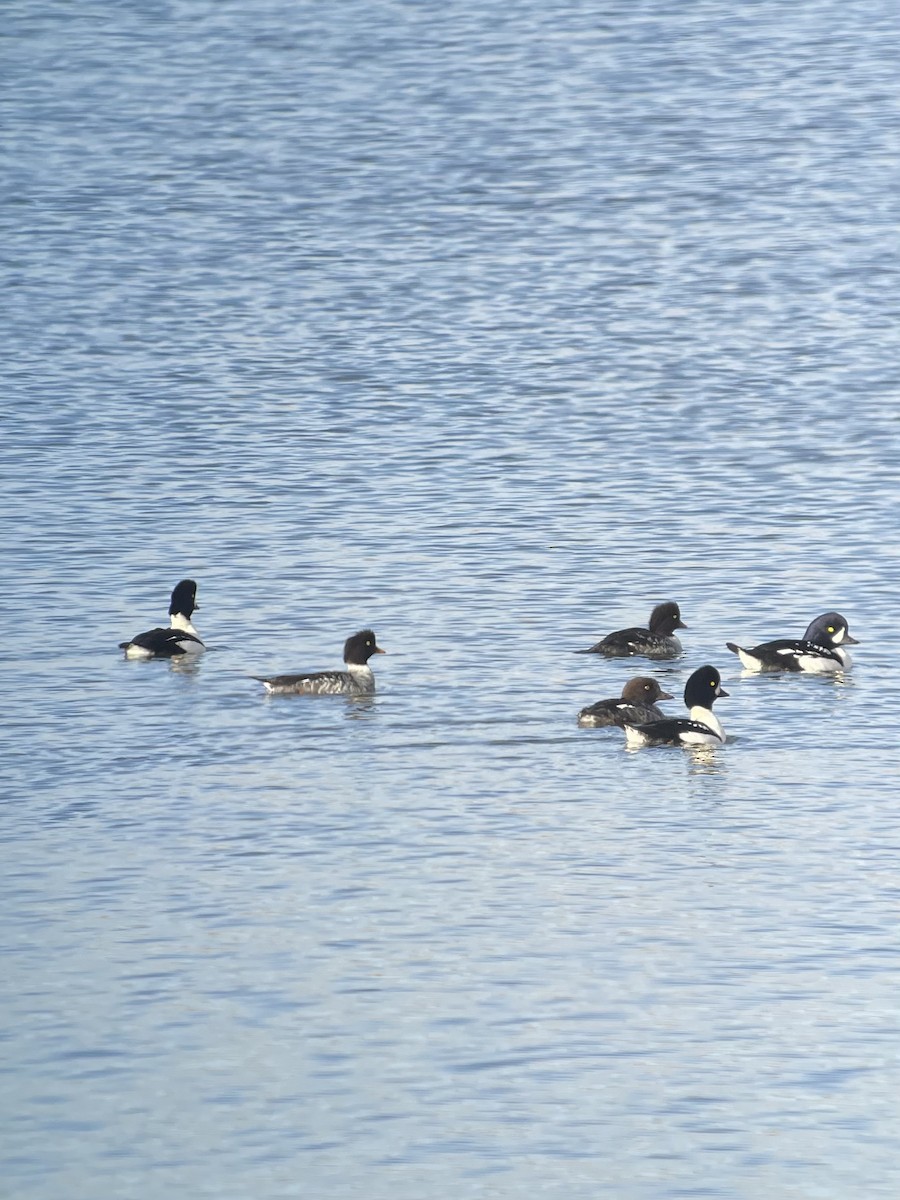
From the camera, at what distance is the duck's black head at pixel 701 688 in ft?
66.7

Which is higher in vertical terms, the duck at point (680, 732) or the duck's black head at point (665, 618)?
the duck's black head at point (665, 618)

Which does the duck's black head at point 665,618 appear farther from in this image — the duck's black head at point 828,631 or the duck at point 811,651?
the duck's black head at point 828,631

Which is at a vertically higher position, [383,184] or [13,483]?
[383,184]

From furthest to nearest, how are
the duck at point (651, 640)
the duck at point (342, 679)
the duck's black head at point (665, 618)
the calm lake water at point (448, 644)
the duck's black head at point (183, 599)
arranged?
the duck's black head at point (183, 599) → the duck's black head at point (665, 618) → the duck at point (651, 640) → the duck at point (342, 679) → the calm lake water at point (448, 644)

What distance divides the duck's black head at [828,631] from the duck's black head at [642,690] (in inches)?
69.1

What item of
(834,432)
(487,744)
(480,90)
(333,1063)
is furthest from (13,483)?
(480,90)

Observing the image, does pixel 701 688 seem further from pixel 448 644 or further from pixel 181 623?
pixel 181 623

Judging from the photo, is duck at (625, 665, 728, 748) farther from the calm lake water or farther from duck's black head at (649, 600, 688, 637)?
duck's black head at (649, 600, 688, 637)

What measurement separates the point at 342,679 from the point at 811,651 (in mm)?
3862

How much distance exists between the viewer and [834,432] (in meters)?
33.5

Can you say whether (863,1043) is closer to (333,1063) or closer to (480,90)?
(333,1063)

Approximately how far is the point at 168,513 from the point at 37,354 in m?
11.1

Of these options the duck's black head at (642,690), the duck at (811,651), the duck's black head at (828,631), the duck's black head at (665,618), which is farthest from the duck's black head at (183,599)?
the duck's black head at (828,631)

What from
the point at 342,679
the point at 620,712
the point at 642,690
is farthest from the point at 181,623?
the point at 620,712
